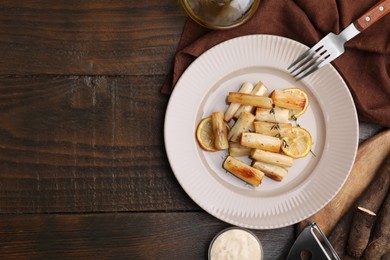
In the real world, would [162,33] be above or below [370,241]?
above

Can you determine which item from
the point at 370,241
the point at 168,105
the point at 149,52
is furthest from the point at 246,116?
the point at 370,241

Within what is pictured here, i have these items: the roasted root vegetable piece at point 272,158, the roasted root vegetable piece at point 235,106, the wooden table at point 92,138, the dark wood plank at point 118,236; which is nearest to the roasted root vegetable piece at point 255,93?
the roasted root vegetable piece at point 235,106

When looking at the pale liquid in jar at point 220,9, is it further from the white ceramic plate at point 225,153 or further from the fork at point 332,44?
the fork at point 332,44

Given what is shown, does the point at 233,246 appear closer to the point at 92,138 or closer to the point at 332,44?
the point at 92,138

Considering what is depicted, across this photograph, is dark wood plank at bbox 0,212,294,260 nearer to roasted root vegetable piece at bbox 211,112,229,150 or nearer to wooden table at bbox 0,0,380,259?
wooden table at bbox 0,0,380,259

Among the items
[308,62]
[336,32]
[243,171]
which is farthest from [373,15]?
[243,171]

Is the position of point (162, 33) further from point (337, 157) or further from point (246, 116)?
point (337, 157)

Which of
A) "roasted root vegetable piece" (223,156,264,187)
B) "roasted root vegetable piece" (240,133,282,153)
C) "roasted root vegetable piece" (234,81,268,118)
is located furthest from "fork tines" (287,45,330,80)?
"roasted root vegetable piece" (223,156,264,187)
